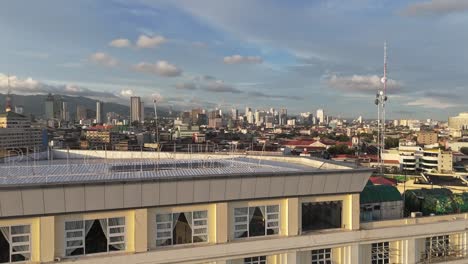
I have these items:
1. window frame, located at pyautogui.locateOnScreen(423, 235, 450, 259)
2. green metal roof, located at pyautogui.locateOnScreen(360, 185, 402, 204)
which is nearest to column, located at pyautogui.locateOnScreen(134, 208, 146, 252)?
green metal roof, located at pyautogui.locateOnScreen(360, 185, 402, 204)

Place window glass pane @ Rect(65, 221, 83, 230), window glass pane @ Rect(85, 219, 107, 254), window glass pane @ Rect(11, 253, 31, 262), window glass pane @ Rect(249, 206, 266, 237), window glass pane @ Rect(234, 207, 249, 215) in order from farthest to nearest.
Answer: window glass pane @ Rect(249, 206, 266, 237), window glass pane @ Rect(234, 207, 249, 215), window glass pane @ Rect(85, 219, 107, 254), window glass pane @ Rect(65, 221, 83, 230), window glass pane @ Rect(11, 253, 31, 262)

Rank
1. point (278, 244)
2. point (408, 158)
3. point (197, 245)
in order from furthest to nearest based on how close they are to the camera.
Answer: point (408, 158) < point (278, 244) < point (197, 245)

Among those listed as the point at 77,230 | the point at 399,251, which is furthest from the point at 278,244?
the point at 77,230

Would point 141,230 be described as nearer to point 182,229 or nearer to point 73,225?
point 182,229

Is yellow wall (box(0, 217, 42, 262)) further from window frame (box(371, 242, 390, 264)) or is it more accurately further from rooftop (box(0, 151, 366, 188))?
window frame (box(371, 242, 390, 264))

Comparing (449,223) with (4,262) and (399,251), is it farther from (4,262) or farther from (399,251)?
(4,262)

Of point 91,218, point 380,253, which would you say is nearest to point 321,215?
point 380,253
